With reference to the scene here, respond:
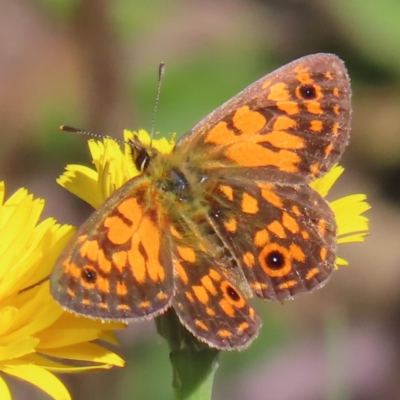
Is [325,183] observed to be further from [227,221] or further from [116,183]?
[116,183]

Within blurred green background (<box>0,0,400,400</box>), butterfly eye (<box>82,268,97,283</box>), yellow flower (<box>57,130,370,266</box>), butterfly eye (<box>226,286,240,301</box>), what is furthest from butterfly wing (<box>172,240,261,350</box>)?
blurred green background (<box>0,0,400,400</box>)

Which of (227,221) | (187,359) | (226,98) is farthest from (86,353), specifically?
(226,98)

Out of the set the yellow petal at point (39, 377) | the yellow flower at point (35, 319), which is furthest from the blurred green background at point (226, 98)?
the yellow petal at point (39, 377)

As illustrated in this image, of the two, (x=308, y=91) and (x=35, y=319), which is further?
(x=308, y=91)

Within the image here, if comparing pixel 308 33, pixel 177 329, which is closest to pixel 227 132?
pixel 177 329

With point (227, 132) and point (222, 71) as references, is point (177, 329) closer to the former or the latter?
point (227, 132)

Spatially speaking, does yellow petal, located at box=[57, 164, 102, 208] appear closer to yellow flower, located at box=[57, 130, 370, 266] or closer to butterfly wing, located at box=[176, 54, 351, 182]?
yellow flower, located at box=[57, 130, 370, 266]
